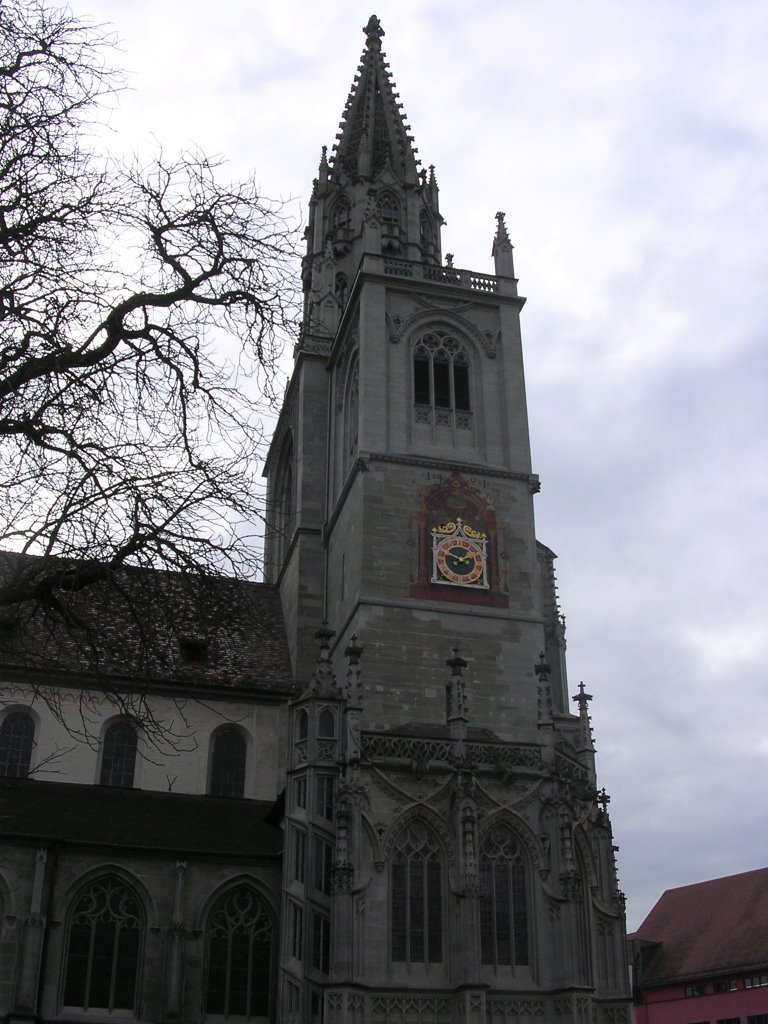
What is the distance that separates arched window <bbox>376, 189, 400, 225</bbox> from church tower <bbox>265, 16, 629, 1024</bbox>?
2.35 m

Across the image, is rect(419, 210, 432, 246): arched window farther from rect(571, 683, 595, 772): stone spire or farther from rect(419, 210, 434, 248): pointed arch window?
rect(571, 683, 595, 772): stone spire

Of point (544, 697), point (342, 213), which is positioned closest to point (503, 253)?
point (342, 213)

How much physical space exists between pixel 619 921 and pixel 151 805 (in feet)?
37.6

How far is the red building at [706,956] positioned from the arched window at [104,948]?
2960 centimetres

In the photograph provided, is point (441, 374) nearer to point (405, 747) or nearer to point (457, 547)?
point (457, 547)

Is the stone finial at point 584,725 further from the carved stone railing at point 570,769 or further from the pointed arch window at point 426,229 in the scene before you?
the pointed arch window at point 426,229

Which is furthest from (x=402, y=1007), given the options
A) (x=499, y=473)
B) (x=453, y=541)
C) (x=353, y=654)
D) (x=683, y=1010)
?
(x=683, y=1010)

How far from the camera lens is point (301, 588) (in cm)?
3409

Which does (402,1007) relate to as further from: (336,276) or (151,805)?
(336,276)

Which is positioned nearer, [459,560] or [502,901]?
[502,901]

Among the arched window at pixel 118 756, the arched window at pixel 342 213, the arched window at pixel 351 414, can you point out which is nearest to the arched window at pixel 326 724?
the arched window at pixel 118 756

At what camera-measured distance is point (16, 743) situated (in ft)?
95.5

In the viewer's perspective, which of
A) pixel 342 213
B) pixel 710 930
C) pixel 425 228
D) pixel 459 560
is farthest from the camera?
pixel 710 930

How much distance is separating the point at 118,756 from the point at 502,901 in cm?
1082
